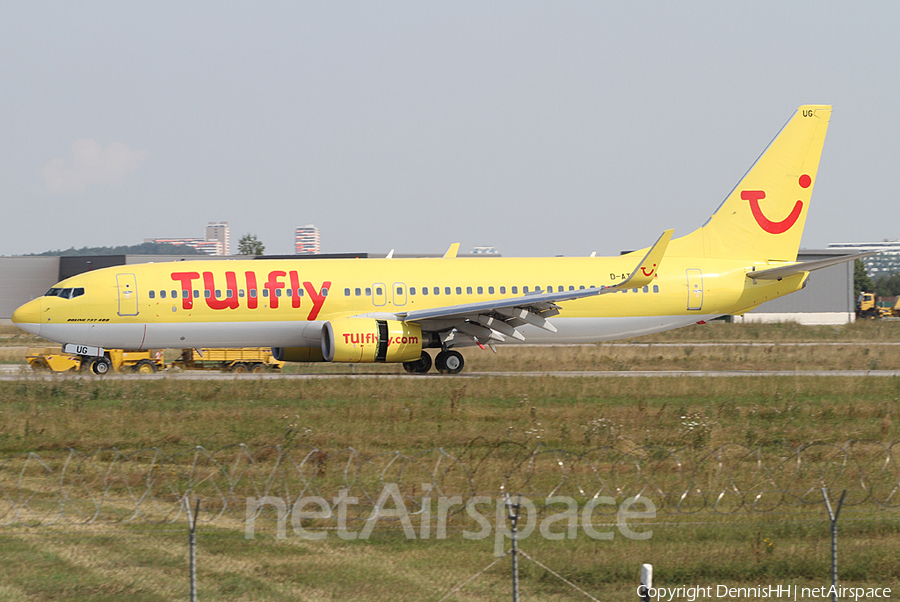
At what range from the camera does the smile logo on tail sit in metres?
34.1

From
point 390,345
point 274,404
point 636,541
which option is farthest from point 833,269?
point 636,541

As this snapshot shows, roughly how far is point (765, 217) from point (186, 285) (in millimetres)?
21222

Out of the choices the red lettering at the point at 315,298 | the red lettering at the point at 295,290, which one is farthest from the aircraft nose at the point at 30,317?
the red lettering at the point at 315,298

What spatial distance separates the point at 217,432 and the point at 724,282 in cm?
2059

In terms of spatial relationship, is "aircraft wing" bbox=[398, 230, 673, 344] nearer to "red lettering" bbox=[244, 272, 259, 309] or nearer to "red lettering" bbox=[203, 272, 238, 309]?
"red lettering" bbox=[244, 272, 259, 309]

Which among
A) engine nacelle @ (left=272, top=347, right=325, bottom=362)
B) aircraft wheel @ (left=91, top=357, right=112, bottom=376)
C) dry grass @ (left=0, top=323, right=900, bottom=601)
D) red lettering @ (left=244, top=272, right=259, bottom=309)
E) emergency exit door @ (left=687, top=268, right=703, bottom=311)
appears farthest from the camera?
emergency exit door @ (left=687, top=268, right=703, bottom=311)

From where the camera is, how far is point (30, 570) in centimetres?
1044

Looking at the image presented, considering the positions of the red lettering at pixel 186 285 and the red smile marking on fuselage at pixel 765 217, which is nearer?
the red lettering at pixel 186 285

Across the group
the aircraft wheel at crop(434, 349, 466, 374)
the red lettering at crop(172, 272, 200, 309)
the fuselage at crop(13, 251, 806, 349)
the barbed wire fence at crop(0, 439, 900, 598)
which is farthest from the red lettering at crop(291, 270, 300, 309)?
the barbed wire fence at crop(0, 439, 900, 598)

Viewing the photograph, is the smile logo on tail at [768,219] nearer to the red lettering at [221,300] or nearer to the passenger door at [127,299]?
the red lettering at [221,300]

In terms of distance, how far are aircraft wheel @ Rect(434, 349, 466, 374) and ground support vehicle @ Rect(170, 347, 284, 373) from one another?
7.21 m

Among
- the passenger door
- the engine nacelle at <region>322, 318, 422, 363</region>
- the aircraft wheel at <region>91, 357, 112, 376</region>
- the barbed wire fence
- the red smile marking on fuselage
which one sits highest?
the red smile marking on fuselage

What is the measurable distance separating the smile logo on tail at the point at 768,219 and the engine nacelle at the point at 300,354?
16990 millimetres

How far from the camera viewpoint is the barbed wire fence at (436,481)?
42.5 feet
